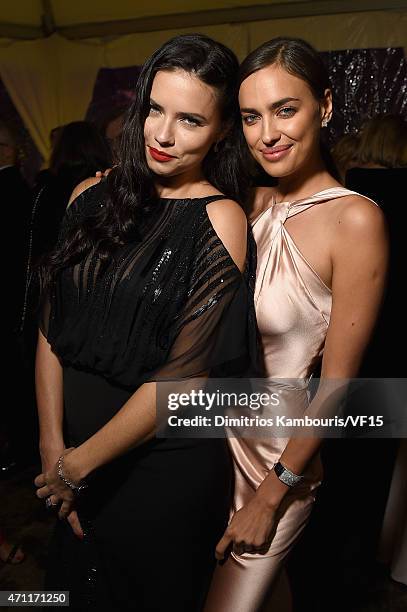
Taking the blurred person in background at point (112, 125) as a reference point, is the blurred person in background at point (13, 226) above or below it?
below

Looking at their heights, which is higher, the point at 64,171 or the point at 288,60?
the point at 288,60

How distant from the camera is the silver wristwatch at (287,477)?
1283 millimetres

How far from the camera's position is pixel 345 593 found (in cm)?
202

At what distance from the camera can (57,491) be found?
1.26 meters

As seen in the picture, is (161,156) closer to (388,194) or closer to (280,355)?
(280,355)

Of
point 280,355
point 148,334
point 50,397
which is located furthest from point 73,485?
point 280,355

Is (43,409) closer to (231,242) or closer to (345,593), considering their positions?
(231,242)

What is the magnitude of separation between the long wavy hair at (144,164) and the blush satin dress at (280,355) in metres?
0.16

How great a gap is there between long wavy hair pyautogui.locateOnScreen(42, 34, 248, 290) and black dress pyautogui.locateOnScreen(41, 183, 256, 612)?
0.03 meters

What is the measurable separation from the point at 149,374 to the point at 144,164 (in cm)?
43

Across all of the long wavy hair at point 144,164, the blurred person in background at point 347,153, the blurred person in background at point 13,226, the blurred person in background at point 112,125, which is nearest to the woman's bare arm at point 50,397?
the long wavy hair at point 144,164

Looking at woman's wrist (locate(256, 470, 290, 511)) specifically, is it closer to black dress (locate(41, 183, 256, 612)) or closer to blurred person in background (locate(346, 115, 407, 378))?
black dress (locate(41, 183, 256, 612))

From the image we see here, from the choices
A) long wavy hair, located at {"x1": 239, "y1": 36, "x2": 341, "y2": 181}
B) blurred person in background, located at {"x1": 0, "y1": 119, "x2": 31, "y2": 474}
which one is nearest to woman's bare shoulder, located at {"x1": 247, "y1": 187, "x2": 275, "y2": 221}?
long wavy hair, located at {"x1": 239, "y1": 36, "x2": 341, "y2": 181}

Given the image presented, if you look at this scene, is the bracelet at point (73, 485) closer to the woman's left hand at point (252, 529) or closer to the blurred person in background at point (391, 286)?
the woman's left hand at point (252, 529)
